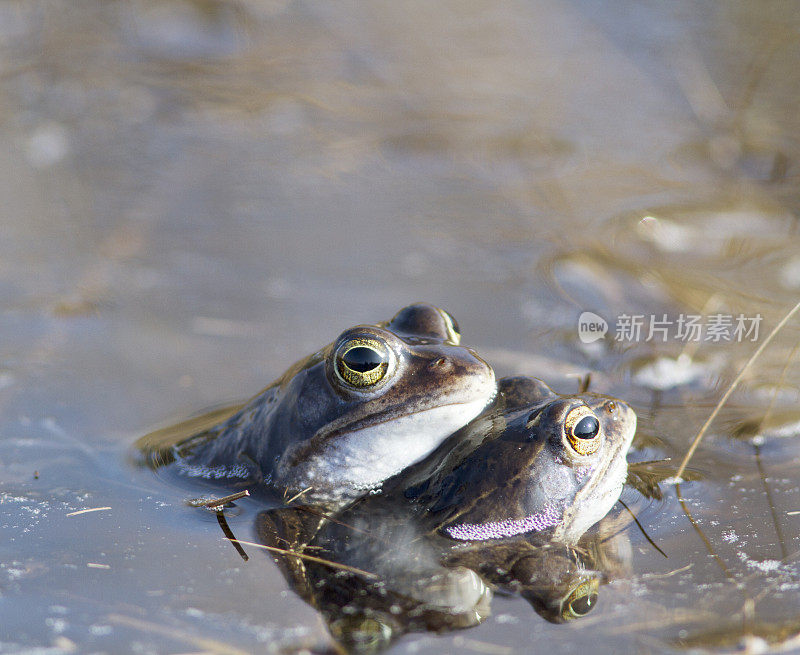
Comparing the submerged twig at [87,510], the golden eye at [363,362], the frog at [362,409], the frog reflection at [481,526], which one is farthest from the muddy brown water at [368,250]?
the golden eye at [363,362]

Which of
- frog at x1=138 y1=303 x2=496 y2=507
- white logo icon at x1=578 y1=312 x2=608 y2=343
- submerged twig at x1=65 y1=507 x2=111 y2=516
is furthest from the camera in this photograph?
white logo icon at x1=578 y1=312 x2=608 y2=343

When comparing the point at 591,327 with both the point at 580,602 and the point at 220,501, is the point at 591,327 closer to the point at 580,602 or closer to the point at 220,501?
the point at 580,602

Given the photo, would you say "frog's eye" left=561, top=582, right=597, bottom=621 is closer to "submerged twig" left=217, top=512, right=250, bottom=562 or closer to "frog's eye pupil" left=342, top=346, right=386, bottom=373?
"frog's eye pupil" left=342, top=346, right=386, bottom=373

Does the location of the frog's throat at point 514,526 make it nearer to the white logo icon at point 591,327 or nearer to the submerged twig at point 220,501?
the submerged twig at point 220,501

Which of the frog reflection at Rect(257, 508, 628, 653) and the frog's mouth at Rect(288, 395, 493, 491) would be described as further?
the frog's mouth at Rect(288, 395, 493, 491)

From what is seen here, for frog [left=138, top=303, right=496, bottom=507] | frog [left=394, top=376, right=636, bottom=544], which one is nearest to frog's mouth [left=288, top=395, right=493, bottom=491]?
frog [left=138, top=303, right=496, bottom=507]

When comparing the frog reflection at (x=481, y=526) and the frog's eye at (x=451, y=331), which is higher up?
the frog's eye at (x=451, y=331)
